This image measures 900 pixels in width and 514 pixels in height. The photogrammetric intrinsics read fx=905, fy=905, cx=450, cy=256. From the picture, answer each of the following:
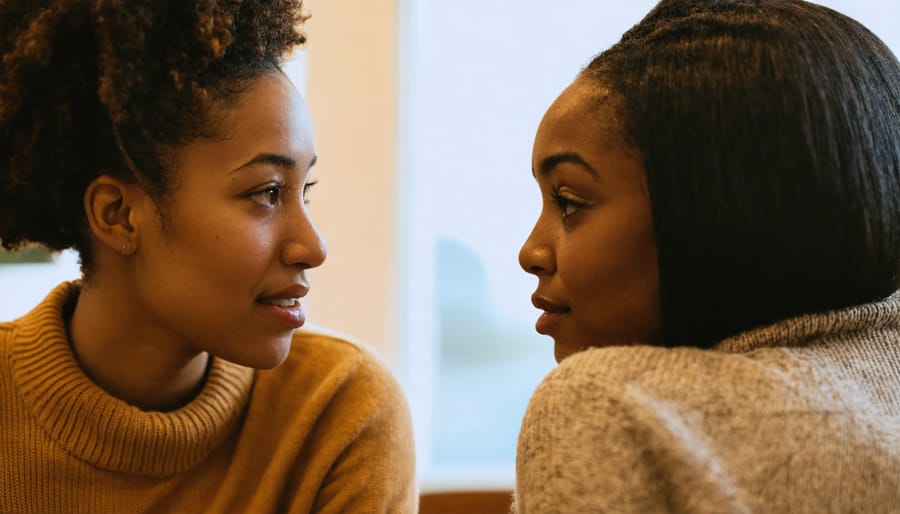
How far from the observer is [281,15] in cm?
119

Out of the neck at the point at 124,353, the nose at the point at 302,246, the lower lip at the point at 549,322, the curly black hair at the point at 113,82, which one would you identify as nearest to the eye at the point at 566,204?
the lower lip at the point at 549,322

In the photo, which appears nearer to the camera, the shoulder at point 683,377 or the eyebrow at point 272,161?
the shoulder at point 683,377

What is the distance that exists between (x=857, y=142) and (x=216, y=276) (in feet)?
2.38

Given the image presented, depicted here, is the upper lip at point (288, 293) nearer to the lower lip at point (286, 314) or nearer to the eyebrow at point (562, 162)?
the lower lip at point (286, 314)

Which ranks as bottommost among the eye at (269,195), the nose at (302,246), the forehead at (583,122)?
the nose at (302,246)

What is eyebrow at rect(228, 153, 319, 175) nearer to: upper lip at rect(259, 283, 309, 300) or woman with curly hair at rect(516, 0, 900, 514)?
upper lip at rect(259, 283, 309, 300)

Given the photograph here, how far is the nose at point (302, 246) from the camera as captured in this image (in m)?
1.12

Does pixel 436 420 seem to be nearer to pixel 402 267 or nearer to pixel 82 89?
pixel 402 267

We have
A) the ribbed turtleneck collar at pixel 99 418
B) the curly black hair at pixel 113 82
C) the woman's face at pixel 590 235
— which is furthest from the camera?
the ribbed turtleneck collar at pixel 99 418

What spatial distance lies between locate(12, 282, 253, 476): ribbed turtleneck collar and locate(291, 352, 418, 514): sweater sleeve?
0.17 metres

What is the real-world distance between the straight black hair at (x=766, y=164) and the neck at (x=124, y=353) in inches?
27.9


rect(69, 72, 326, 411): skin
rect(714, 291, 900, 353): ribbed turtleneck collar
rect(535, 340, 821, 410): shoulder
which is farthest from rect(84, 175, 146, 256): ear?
rect(714, 291, 900, 353): ribbed turtleneck collar

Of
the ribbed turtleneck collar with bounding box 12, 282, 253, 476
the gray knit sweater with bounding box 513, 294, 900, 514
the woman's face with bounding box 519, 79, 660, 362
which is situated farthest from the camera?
the ribbed turtleneck collar with bounding box 12, 282, 253, 476

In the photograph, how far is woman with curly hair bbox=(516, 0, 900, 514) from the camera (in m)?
0.72
